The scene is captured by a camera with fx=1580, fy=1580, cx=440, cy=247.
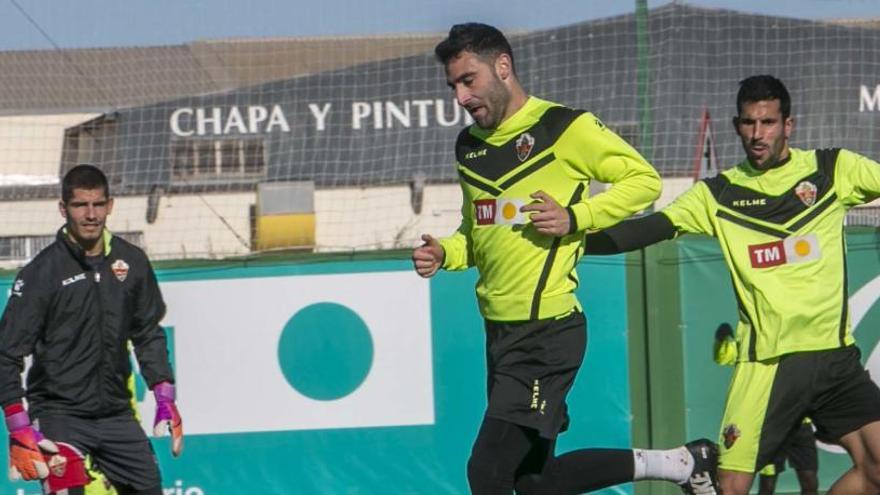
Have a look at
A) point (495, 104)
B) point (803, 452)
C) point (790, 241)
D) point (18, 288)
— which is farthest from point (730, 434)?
point (18, 288)

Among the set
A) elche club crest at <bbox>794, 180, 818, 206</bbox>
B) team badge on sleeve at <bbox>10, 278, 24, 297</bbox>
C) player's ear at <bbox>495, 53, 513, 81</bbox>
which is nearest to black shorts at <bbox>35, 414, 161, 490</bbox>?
team badge on sleeve at <bbox>10, 278, 24, 297</bbox>

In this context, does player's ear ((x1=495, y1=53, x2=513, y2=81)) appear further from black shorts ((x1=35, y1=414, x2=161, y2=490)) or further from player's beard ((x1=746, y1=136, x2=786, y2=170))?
black shorts ((x1=35, y1=414, x2=161, y2=490))

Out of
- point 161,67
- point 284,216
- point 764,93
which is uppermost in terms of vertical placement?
point 161,67

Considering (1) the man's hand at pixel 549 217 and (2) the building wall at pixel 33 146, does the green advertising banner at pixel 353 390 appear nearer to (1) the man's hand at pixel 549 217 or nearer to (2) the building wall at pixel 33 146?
(2) the building wall at pixel 33 146

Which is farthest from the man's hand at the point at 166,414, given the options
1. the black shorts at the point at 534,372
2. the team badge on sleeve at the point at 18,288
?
the black shorts at the point at 534,372

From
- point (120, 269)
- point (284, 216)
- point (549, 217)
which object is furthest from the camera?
point (284, 216)

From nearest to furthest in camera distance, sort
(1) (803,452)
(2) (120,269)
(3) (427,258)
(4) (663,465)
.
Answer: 1. (3) (427,258)
2. (4) (663,465)
3. (2) (120,269)
4. (1) (803,452)

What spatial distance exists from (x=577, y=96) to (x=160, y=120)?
309 cm

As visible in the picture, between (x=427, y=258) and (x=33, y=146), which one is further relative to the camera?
(x=33, y=146)

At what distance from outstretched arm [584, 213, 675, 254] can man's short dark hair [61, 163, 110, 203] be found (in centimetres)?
218

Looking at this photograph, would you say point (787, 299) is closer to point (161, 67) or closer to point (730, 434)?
point (730, 434)

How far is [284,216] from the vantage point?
9898 mm

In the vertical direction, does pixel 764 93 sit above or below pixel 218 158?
below

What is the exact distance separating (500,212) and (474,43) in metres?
0.64
